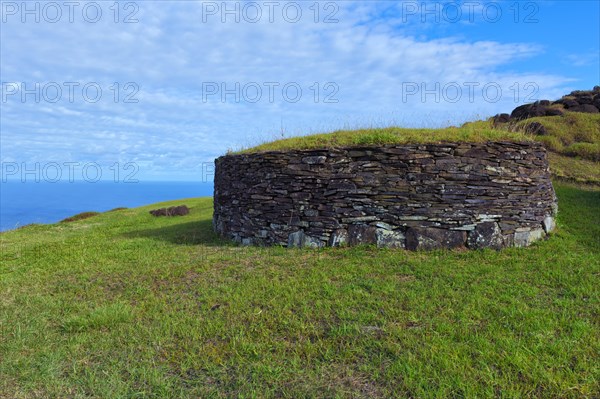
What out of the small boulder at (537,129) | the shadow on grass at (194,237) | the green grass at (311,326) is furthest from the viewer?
the small boulder at (537,129)

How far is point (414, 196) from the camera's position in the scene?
838 centimetres

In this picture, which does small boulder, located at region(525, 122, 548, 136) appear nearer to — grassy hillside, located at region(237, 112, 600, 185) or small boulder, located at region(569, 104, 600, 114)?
grassy hillside, located at region(237, 112, 600, 185)

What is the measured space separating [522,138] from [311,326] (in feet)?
26.4

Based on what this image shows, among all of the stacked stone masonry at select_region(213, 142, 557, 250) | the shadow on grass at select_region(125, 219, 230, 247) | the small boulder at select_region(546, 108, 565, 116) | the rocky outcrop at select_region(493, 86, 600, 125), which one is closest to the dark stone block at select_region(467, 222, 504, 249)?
the stacked stone masonry at select_region(213, 142, 557, 250)

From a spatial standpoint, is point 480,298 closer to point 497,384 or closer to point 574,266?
point 497,384

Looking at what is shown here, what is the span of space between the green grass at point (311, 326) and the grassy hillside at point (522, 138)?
9.11 feet

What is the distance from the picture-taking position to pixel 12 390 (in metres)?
3.77

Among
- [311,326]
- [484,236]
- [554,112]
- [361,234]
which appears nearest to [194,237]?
[361,234]

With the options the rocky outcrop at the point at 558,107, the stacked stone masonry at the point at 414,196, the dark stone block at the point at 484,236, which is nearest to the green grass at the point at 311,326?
the dark stone block at the point at 484,236

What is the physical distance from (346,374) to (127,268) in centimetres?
609

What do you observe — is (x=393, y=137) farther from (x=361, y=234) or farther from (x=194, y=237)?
(x=194, y=237)

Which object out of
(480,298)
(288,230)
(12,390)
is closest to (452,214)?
(480,298)

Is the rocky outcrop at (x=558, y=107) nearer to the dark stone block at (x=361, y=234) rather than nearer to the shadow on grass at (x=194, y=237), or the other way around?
the dark stone block at (x=361, y=234)

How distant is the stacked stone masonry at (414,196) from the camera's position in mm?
8352
